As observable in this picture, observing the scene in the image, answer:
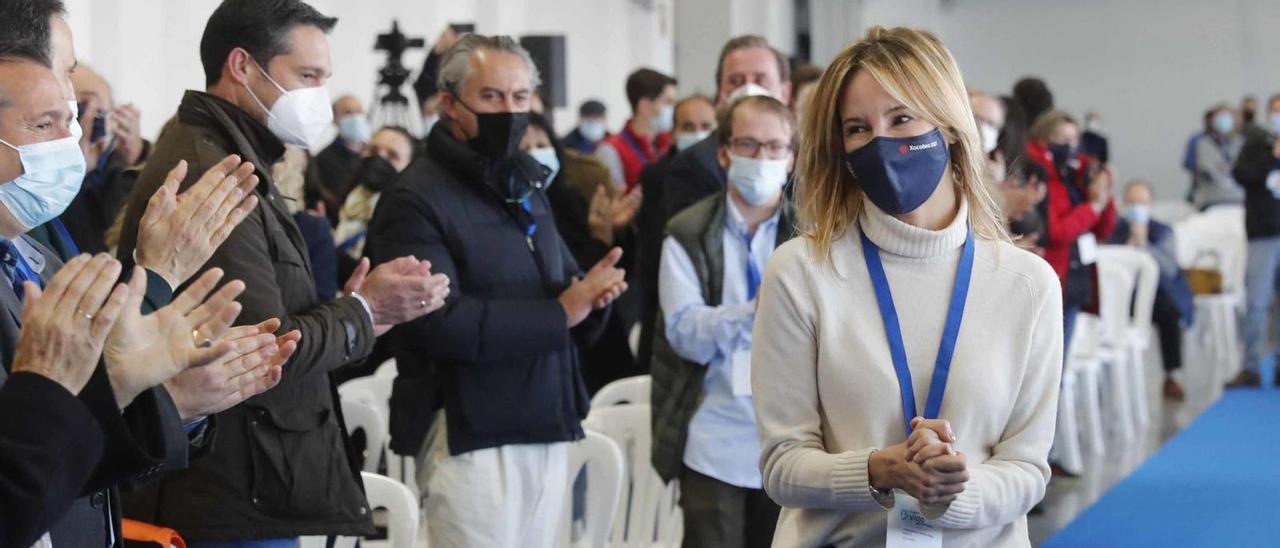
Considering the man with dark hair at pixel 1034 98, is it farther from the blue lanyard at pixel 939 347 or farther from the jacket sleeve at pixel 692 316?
the blue lanyard at pixel 939 347

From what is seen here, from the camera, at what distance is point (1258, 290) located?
385 inches

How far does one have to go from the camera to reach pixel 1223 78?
2033cm

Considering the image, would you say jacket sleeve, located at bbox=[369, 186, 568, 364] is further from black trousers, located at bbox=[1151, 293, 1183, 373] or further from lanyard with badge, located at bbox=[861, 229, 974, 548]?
black trousers, located at bbox=[1151, 293, 1183, 373]

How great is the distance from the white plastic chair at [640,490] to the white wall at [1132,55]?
622 inches

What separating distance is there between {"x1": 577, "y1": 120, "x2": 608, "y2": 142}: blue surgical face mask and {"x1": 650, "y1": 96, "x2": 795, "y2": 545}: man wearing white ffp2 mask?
19.3ft

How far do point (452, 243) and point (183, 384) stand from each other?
142 centimetres

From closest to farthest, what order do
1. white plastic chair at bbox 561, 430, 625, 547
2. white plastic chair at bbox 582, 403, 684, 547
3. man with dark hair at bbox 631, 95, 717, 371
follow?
white plastic chair at bbox 561, 430, 625, 547
white plastic chair at bbox 582, 403, 684, 547
man with dark hair at bbox 631, 95, 717, 371

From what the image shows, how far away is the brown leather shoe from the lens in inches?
376

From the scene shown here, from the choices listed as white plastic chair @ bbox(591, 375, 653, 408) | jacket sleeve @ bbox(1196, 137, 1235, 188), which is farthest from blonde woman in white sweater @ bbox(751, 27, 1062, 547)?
jacket sleeve @ bbox(1196, 137, 1235, 188)

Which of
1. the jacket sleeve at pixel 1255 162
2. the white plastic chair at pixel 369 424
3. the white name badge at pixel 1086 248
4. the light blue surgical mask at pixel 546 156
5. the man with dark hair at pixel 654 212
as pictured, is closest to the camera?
the white plastic chair at pixel 369 424

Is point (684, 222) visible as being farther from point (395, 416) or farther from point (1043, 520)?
point (1043, 520)

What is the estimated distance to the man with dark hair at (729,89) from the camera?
4.32 meters

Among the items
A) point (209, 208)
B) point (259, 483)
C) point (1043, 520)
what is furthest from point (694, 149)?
point (1043, 520)

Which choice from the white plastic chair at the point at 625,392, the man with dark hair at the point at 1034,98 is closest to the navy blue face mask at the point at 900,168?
the white plastic chair at the point at 625,392
